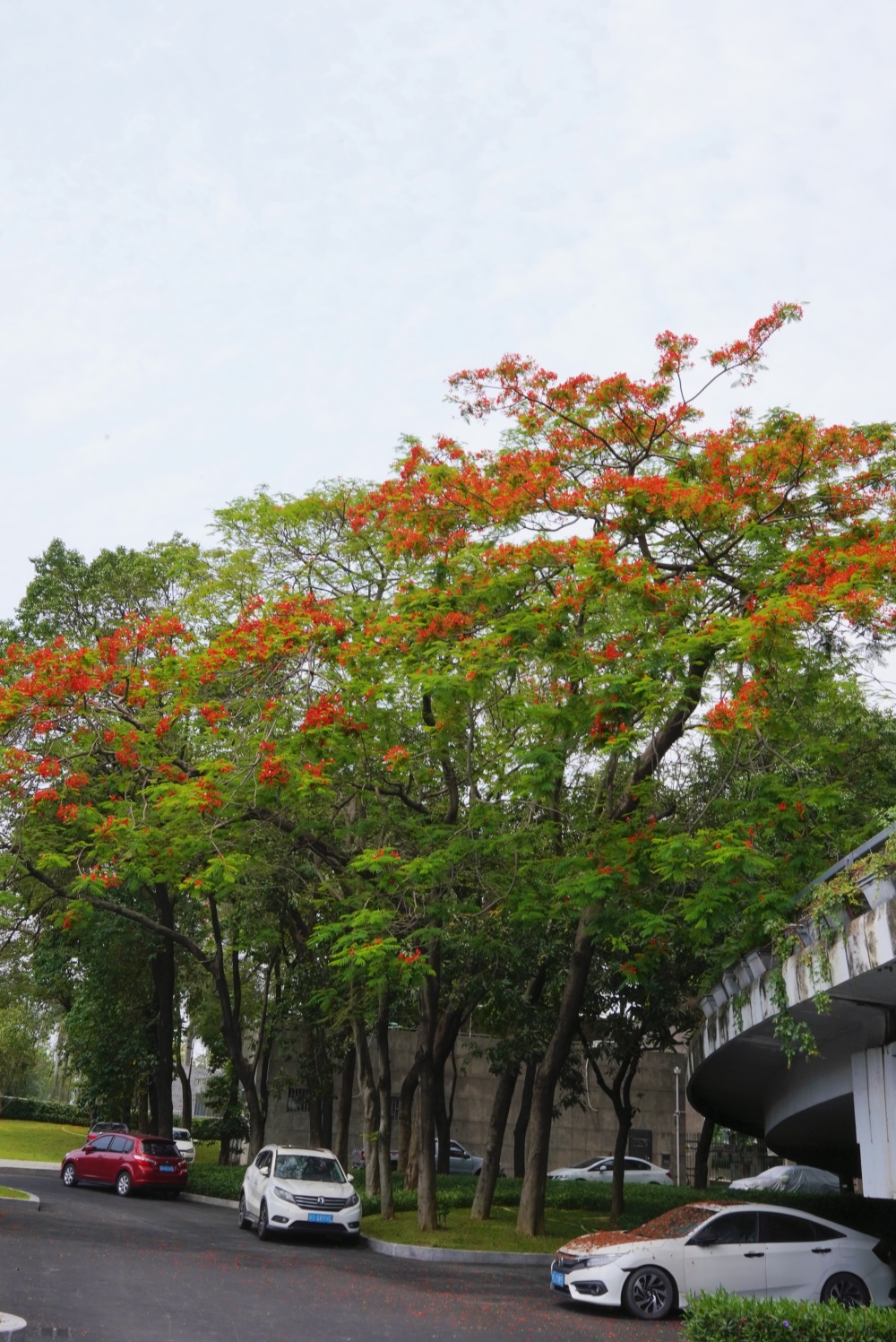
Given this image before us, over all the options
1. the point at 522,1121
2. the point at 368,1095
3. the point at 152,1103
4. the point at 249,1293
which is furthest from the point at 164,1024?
the point at 249,1293

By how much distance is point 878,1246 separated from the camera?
13.9m

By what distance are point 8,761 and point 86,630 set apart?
1260 cm

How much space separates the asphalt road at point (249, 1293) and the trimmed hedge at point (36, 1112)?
35476 mm

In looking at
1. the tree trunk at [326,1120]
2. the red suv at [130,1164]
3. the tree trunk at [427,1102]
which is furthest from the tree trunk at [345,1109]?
the tree trunk at [427,1102]

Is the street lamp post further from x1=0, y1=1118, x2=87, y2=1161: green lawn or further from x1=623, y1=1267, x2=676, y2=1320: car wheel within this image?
x1=623, y1=1267, x2=676, y2=1320: car wheel

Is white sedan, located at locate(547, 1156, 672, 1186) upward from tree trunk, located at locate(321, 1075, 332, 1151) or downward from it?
downward

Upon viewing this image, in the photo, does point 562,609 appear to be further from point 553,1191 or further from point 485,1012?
point 553,1191

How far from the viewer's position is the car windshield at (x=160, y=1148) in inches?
990

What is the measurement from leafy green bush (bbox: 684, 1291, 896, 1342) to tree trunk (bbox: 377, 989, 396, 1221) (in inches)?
432

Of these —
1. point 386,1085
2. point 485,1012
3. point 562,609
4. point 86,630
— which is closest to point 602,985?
point 485,1012

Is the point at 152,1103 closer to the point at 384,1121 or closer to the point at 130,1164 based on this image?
the point at 130,1164

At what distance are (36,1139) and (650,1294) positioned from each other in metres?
36.0

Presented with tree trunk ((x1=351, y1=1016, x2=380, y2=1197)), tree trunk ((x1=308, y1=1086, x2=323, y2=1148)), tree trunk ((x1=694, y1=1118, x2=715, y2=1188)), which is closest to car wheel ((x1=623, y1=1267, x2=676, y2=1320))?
tree trunk ((x1=351, y1=1016, x2=380, y2=1197))

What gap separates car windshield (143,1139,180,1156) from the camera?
82.5ft
